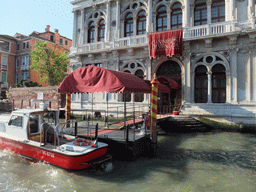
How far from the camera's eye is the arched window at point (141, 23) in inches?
699

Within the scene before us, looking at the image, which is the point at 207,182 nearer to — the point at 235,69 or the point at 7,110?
the point at 235,69

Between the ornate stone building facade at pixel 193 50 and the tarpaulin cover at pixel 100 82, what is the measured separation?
824cm

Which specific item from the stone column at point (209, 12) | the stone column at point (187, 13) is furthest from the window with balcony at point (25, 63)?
the stone column at point (209, 12)

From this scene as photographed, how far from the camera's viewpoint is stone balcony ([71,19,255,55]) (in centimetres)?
1364

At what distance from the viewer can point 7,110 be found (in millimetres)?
27062

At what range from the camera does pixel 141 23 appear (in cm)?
1794

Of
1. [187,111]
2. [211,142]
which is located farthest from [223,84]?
[211,142]

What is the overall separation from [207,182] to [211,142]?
4.91 m

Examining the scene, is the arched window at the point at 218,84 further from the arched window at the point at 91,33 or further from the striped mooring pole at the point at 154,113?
the arched window at the point at 91,33

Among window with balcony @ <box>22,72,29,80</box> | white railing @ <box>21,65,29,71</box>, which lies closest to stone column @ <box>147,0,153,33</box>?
white railing @ <box>21,65,29,71</box>

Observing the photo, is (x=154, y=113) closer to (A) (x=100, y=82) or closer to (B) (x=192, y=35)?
(A) (x=100, y=82)

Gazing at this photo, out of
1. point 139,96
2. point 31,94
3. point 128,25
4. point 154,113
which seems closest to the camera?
point 154,113

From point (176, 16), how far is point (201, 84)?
20.7ft

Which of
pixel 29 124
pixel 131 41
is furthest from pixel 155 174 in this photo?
pixel 131 41
